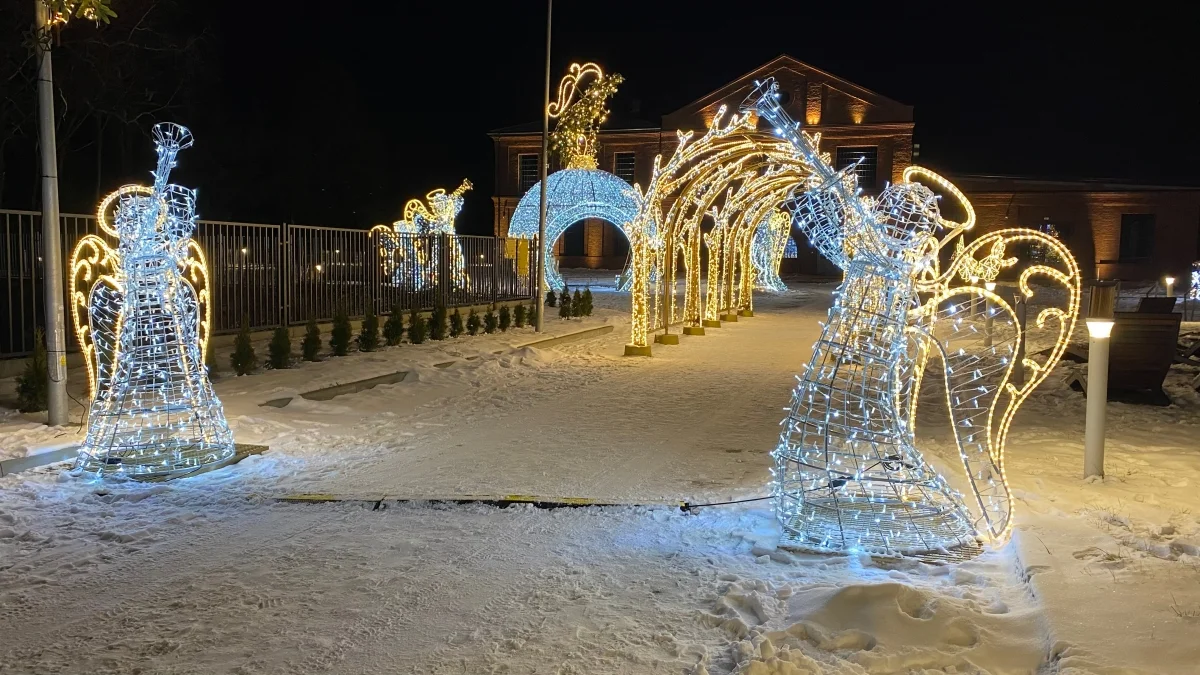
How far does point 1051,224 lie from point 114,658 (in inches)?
1845

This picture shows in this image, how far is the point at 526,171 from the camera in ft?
171

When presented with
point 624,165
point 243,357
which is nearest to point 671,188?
point 243,357

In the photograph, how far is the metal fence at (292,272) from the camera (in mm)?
11312

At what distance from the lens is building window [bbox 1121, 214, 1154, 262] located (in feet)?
141

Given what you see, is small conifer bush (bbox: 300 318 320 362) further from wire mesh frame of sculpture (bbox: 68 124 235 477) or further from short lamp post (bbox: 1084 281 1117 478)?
short lamp post (bbox: 1084 281 1117 478)

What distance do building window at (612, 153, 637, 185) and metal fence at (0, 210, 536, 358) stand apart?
29738mm

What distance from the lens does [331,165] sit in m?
47.4

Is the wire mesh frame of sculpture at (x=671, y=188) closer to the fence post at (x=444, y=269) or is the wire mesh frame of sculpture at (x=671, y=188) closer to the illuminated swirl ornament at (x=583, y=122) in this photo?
the fence post at (x=444, y=269)

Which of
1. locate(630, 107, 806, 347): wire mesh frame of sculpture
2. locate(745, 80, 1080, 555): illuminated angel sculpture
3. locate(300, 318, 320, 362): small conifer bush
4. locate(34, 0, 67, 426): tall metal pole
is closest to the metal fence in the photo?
locate(300, 318, 320, 362): small conifer bush

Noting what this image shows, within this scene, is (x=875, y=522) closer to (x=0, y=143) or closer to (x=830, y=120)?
(x=0, y=143)

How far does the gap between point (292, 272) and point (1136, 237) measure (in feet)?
138

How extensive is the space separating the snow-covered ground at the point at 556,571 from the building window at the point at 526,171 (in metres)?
44.0

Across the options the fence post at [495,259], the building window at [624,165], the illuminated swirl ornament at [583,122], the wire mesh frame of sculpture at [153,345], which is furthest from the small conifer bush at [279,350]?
the building window at [624,165]

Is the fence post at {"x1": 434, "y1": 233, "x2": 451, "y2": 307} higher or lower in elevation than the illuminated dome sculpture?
lower
